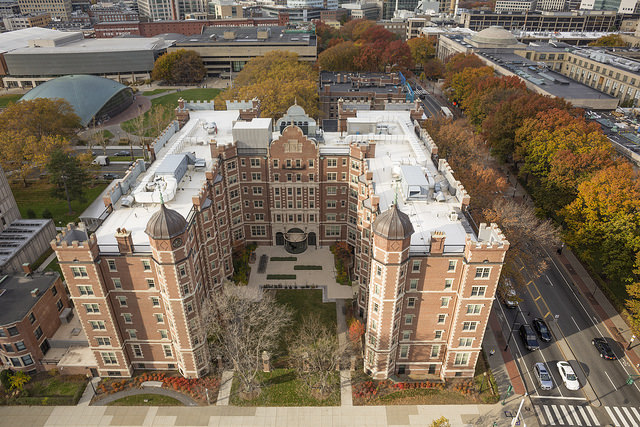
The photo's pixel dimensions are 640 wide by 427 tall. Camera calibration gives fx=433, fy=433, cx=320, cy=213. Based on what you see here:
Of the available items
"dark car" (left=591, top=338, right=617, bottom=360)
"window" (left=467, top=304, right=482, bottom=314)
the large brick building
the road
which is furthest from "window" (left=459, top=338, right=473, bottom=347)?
"dark car" (left=591, top=338, right=617, bottom=360)

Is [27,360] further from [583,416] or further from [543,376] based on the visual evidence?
[583,416]

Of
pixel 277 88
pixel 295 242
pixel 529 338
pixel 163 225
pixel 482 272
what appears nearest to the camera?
pixel 163 225

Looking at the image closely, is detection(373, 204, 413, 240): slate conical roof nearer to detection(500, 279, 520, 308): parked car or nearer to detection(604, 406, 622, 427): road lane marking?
detection(500, 279, 520, 308): parked car

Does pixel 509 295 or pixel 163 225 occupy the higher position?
pixel 163 225

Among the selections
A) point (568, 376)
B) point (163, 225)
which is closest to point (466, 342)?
point (568, 376)

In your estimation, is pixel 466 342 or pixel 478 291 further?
pixel 466 342

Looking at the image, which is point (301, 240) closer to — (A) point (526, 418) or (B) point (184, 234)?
(B) point (184, 234)
